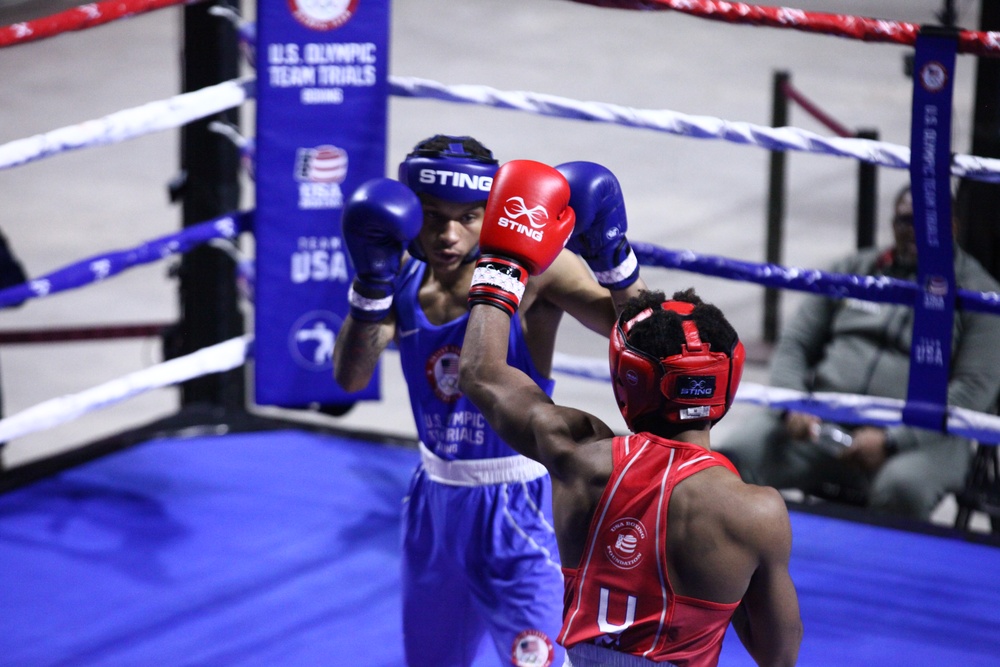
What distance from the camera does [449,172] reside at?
2143mm

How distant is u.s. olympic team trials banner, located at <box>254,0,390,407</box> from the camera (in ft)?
10.3

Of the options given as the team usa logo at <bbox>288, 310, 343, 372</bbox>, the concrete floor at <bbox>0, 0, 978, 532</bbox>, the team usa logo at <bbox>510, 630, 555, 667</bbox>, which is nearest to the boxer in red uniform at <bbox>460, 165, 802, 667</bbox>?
the team usa logo at <bbox>510, 630, 555, 667</bbox>

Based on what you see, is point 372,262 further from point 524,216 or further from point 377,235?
point 524,216

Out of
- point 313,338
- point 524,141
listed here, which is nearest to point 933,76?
point 313,338

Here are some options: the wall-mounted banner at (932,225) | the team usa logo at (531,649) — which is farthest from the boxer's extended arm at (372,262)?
the wall-mounted banner at (932,225)

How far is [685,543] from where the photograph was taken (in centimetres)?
154

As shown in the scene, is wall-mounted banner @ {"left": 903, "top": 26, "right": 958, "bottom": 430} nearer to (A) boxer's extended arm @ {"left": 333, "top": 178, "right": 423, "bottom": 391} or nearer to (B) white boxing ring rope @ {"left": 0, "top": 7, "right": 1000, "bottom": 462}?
(B) white boxing ring rope @ {"left": 0, "top": 7, "right": 1000, "bottom": 462}

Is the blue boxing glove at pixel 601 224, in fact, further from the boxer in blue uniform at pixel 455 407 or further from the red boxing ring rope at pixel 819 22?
the red boxing ring rope at pixel 819 22

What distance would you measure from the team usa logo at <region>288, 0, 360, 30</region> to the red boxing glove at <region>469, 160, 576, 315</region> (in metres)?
1.51

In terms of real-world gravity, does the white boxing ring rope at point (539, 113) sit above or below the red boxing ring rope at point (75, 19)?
below

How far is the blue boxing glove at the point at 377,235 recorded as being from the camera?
2.15 metres

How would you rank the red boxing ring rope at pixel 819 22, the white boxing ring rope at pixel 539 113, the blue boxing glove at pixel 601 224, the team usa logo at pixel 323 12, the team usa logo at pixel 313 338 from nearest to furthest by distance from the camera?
1. the blue boxing glove at pixel 601 224
2. the red boxing ring rope at pixel 819 22
3. the white boxing ring rope at pixel 539 113
4. the team usa logo at pixel 323 12
5. the team usa logo at pixel 313 338

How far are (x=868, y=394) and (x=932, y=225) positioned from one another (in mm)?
1001

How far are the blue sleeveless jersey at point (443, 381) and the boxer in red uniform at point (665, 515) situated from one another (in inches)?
21.5
